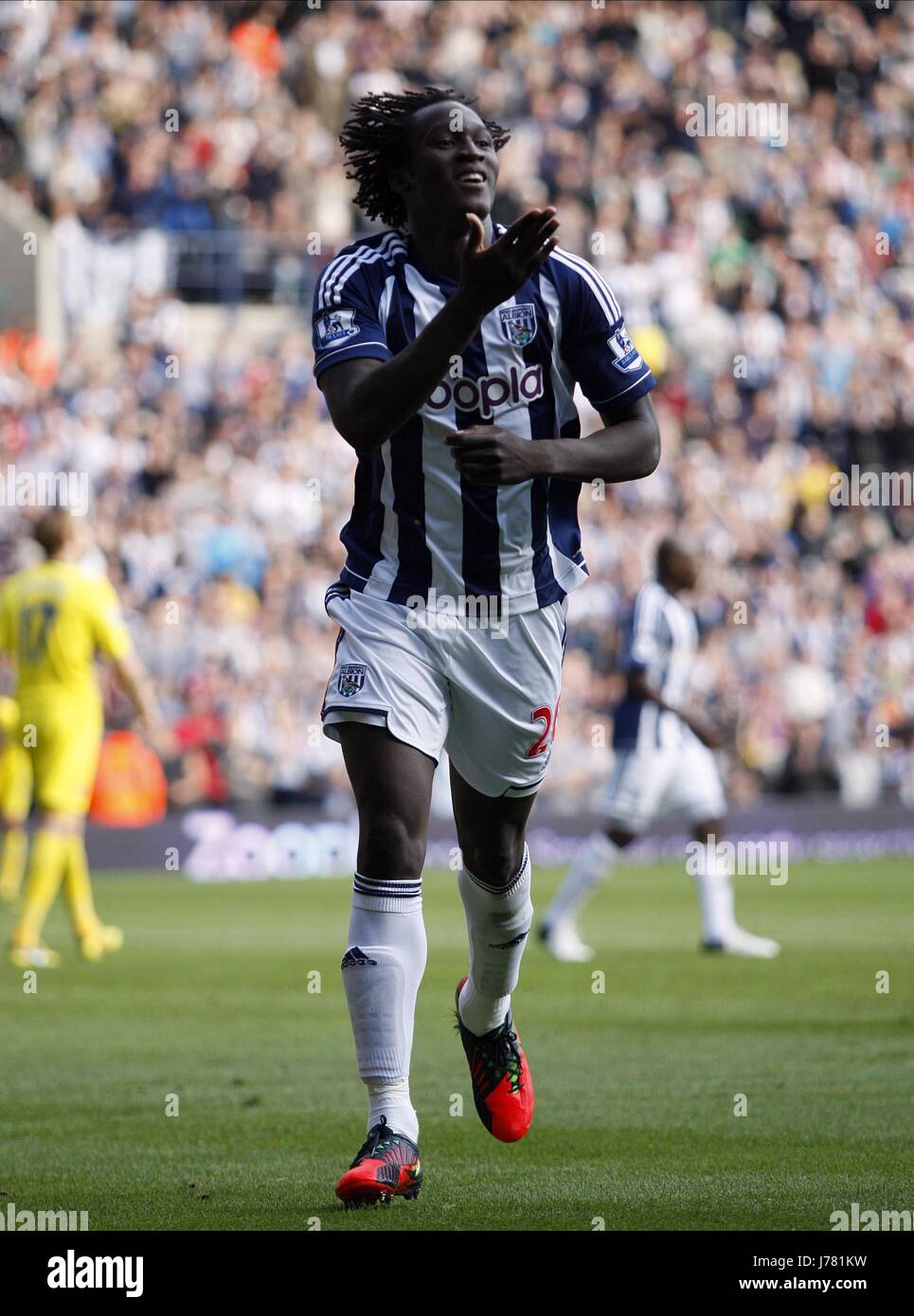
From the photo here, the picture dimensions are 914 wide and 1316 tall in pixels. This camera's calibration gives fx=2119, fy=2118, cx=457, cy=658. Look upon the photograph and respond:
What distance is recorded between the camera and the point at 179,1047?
8.77 m

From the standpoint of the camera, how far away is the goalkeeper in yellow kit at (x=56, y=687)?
12.1 meters

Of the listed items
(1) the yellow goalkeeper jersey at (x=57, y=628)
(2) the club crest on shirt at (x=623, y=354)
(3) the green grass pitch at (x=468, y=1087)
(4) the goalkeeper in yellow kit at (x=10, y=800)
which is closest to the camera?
(3) the green grass pitch at (x=468, y=1087)

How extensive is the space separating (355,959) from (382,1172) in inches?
21.3

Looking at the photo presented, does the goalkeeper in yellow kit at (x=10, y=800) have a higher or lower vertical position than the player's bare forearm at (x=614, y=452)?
lower

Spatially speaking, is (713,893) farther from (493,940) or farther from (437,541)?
(437,541)

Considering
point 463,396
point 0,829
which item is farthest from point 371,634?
point 0,829

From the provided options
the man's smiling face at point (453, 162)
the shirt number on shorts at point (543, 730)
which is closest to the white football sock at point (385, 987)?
the shirt number on shorts at point (543, 730)

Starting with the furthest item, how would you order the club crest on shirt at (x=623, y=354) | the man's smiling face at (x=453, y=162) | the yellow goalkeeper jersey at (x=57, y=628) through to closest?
the yellow goalkeeper jersey at (x=57, y=628) → the club crest on shirt at (x=623, y=354) → the man's smiling face at (x=453, y=162)

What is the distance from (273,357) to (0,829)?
22.4ft

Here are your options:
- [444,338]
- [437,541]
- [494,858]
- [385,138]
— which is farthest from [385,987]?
[385,138]

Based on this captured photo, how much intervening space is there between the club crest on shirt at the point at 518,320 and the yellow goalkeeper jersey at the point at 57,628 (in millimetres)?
6928

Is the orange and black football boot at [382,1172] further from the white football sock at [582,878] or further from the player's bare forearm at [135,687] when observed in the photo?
the white football sock at [582,878]

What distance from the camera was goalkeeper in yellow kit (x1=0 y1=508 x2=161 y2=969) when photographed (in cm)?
1210
